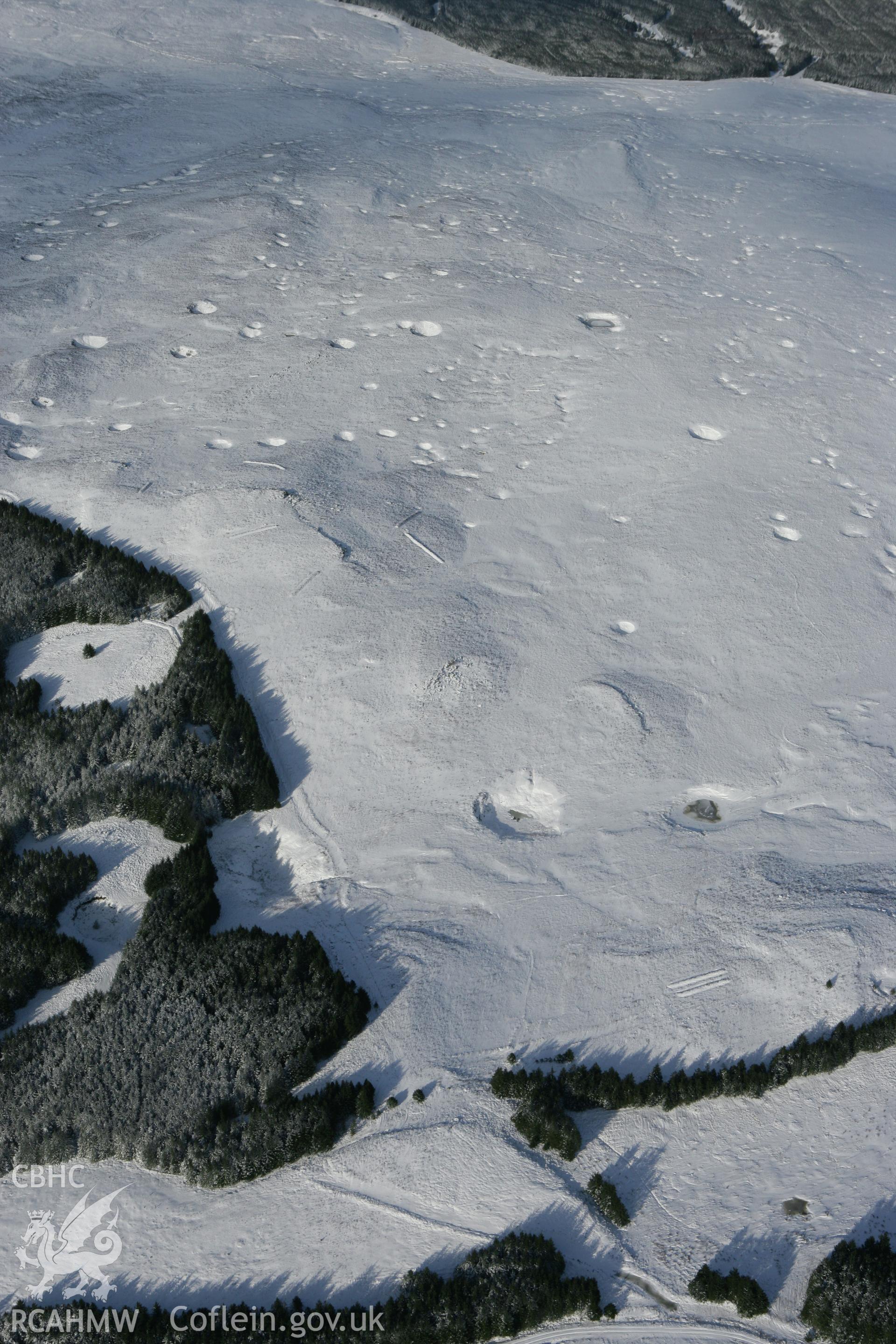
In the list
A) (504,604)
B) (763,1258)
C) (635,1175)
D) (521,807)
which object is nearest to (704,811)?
(521,807)

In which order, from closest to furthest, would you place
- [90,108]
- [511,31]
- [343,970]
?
[343,970]
[90,108]
[511,31]

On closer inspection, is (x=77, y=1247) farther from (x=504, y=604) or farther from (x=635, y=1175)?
(x=504, y=604)

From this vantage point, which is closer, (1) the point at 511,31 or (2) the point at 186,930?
(2) the point at 186,930

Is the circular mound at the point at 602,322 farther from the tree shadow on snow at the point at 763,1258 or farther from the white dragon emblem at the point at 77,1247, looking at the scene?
the white dragon emblem at the point at 77,1247

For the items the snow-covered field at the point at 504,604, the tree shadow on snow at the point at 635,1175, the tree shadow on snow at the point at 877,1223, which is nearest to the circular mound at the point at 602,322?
the snow-covered field at the point at 504,604

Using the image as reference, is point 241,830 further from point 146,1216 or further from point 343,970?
point 146,1216

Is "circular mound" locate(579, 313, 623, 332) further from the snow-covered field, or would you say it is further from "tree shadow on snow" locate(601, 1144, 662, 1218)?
"tree shadow on snow" locate(601, 1144, 662, 1218)

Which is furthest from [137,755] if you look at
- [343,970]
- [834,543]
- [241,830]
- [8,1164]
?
[834,543]
